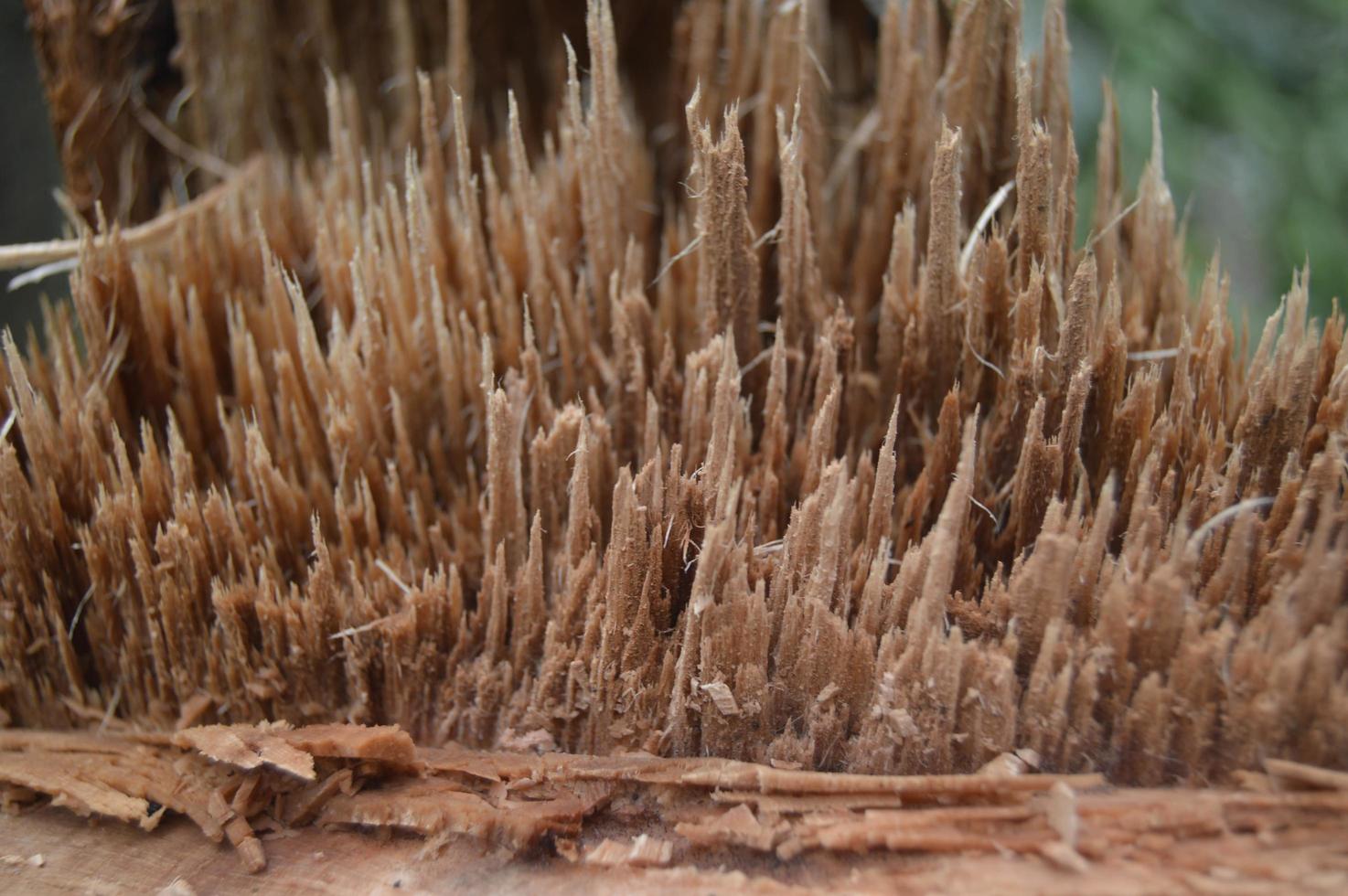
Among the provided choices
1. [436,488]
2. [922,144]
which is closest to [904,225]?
[922,144]

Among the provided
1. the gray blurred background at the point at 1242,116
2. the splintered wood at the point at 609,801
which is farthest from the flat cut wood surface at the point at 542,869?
the gray blurred background at the point at 1242,116

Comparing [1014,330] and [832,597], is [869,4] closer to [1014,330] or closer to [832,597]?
[1014,330]

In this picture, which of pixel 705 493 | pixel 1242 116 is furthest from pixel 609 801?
pixel 1242 116

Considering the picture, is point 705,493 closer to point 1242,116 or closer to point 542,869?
point 542,869

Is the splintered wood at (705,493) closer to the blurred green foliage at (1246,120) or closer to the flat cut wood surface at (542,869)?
the flat cut wood surface at (542,869)

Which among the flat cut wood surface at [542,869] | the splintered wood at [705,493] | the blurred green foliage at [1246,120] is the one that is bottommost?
the flat cut wood surface at [542,869]
